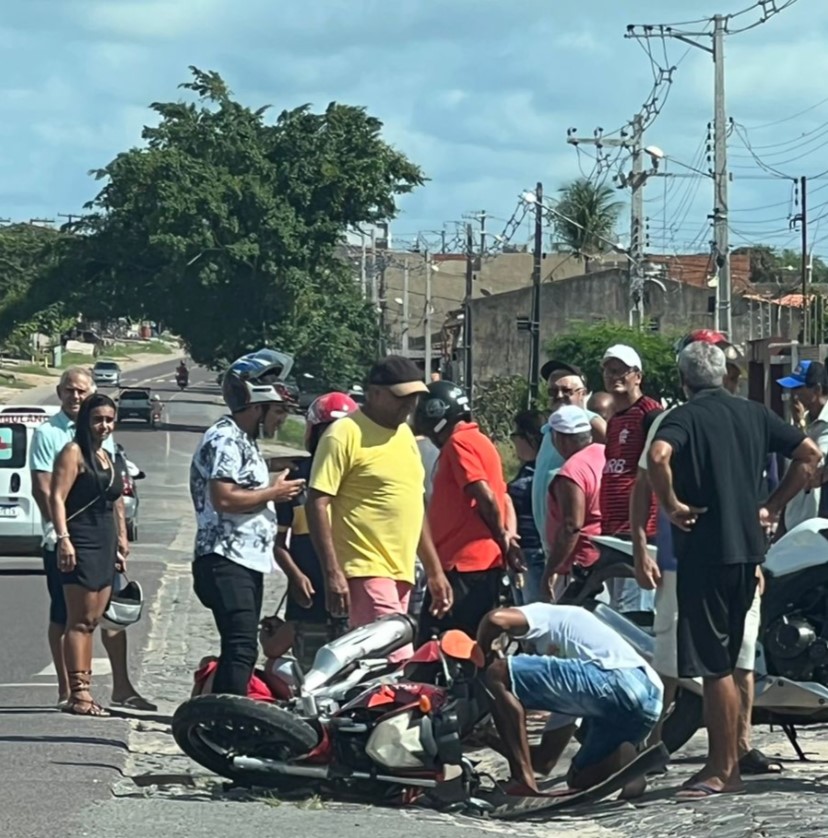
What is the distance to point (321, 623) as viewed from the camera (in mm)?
9375

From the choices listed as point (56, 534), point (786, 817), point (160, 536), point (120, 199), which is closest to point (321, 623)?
point (56, 534)

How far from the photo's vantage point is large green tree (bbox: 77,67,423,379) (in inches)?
2411

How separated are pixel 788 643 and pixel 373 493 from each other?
6.54 feet

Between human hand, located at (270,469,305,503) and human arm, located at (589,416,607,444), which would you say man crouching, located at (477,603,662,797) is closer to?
human hand, located at (270,469,305,503)

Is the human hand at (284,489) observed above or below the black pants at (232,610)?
above

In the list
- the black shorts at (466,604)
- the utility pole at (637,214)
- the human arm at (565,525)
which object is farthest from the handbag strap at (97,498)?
the utility pole at (637,214)

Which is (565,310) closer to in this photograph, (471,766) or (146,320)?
(146,320)

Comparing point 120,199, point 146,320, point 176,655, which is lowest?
point 176,655

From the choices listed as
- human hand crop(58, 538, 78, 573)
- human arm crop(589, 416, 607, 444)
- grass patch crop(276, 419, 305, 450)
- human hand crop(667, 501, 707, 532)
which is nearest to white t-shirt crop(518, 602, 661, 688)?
human hand crop(667, 501, 707, 532)

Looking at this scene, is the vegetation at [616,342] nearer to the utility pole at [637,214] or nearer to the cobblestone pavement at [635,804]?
the utility pole at [637,214]

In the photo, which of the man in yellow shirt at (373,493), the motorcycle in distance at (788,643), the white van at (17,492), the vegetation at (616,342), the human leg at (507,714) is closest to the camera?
the human leg at (507,714)

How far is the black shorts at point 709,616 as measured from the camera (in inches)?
284

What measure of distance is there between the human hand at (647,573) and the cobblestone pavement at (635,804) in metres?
0.87

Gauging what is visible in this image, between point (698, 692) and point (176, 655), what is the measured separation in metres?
5.79
